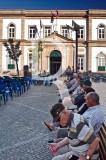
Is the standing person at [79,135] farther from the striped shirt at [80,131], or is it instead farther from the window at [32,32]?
the window at [32,32]

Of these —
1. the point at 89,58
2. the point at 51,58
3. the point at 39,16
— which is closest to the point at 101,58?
the point at 89,58

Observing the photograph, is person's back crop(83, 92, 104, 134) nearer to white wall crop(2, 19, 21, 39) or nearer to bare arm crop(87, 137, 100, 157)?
bare arm crop(87, 137, 100, 157)

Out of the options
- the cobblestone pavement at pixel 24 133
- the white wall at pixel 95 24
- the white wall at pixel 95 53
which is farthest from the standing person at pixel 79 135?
the white wall at pixel 95 24

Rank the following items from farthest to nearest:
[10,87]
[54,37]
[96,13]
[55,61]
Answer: [55,61], [96,13], [54,37], [10,87]

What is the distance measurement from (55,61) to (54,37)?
3.74m

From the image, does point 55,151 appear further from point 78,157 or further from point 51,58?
point 51,58

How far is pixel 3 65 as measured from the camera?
43031 millimetres

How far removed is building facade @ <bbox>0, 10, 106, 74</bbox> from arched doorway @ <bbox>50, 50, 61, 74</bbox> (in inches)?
5.0

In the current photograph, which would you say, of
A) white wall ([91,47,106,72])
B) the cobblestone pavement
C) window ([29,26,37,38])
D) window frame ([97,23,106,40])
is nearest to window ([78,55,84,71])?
white wall ([91,47,106,72])

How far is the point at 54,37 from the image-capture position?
41.8 metres

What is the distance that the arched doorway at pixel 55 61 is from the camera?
4359cm

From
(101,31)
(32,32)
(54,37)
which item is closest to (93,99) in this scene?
(54,37)

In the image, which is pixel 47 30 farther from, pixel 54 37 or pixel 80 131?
A: pixel 80 131

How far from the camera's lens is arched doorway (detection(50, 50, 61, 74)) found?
43594 mm
